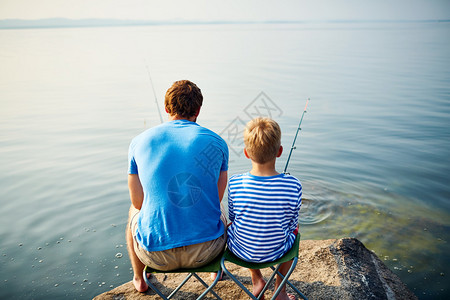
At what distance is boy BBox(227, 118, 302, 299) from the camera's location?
2213 millimetres

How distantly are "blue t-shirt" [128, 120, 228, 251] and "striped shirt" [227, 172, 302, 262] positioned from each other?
0.59ft

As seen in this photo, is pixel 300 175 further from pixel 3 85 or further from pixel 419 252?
pixel 3 85

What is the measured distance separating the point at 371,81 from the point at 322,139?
7.79 meters

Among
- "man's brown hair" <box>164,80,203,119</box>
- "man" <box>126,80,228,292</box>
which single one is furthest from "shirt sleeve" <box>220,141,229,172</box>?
"man's brown hair" <box>164,80,203,119</box>

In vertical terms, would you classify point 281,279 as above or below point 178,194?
below

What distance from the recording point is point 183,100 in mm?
2373

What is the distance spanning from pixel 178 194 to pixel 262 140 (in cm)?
60

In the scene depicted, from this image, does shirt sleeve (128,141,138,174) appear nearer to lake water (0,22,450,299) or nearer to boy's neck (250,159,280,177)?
boy's neck (250,159,280,177)

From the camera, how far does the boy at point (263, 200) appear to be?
2.21 metres

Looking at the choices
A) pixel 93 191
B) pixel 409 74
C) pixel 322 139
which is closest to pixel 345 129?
pixel 322 139

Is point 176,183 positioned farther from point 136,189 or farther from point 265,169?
point 265,169

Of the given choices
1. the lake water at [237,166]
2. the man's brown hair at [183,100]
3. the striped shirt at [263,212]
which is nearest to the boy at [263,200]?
the striped shirt at [263,212]

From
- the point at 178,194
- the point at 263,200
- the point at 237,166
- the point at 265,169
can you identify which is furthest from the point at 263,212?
the point at 237,166

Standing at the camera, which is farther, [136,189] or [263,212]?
[136,189]
